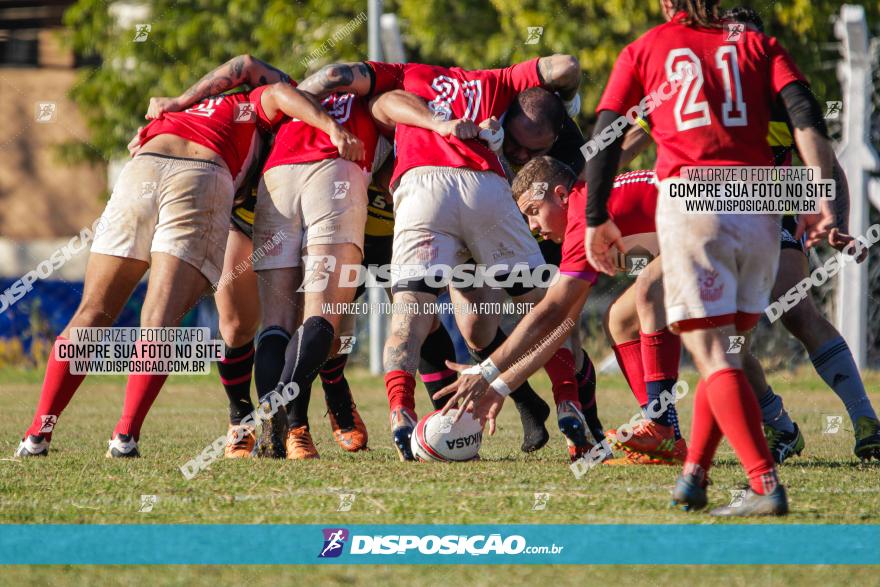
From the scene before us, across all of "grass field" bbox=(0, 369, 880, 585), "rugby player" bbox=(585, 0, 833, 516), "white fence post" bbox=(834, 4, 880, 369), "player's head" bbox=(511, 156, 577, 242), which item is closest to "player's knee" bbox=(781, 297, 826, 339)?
"grass field" bbox=(0, 369, 880, 585)

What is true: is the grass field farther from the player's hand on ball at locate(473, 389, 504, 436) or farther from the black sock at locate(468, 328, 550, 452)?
the player's hand on ball at locate(473, 389, 504, 436)

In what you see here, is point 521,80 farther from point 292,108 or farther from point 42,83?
point 42,83

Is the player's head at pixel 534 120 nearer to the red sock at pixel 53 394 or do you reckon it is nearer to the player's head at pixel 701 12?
the player's head at pixel 701 12

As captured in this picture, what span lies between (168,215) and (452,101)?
152cm

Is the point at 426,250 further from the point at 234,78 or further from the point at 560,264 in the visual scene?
the point at 234,78

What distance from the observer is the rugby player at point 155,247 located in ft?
19.1

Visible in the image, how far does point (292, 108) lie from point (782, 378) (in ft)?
22.9

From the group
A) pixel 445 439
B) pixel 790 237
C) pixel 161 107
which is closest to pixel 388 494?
pixel 445 439

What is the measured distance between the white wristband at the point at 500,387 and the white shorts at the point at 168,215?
1723mm

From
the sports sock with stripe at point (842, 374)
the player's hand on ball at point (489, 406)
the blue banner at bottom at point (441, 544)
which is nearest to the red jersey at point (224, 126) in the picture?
the player's hand on ball at point (489, 406)

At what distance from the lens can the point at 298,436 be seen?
5.88 m

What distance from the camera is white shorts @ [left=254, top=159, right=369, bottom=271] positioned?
19.5 ft

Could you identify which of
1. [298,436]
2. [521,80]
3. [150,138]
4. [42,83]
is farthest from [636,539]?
[42,83]

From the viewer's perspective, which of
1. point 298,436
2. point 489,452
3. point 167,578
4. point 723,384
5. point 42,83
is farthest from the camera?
point 42,83
